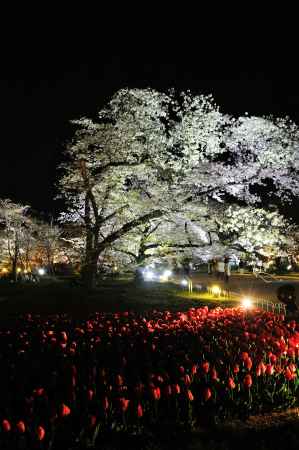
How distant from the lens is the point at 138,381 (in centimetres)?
707

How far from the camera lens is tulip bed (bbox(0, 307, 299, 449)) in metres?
5.88

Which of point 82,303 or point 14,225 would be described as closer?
point 82,303

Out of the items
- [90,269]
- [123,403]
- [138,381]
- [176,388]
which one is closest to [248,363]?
[176,388]

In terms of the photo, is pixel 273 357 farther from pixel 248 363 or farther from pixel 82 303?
pixel 82 303

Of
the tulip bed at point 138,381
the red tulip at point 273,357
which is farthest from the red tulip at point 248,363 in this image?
the red tulip at point 273,357

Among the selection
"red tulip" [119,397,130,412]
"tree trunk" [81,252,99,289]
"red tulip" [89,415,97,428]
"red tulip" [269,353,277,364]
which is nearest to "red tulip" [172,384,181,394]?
"red tulip" [119,397,130,412]

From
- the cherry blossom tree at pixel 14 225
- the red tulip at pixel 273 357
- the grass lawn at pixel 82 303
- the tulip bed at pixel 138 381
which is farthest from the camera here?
the cherry blossom tree at pixel 14 225

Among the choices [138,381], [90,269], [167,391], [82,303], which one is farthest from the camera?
[90,269]

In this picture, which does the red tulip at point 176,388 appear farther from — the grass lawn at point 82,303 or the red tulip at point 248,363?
the grass lawn at point 82,303

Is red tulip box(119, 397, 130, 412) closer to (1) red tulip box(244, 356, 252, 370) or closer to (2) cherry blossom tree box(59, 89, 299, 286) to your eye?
(1) red tulip box(244, 356, 252, 370)

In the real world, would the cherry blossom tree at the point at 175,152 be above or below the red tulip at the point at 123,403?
above

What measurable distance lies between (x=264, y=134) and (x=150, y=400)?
1400 cm

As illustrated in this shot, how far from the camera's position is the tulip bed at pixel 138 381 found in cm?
588

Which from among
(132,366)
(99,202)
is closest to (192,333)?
(132,366)
